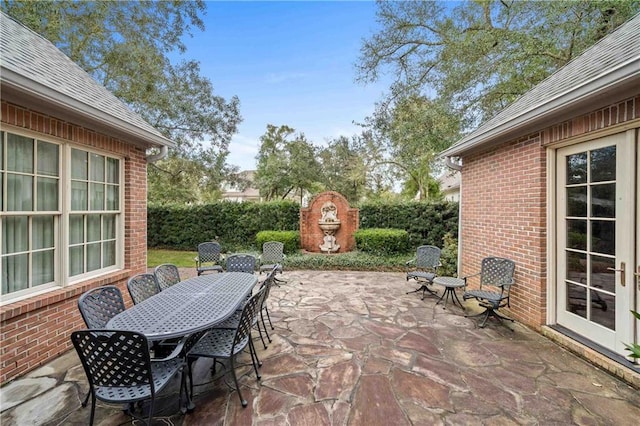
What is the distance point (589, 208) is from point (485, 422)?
2744 millimetres

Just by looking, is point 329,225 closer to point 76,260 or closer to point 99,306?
point 76,260

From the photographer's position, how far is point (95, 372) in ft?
6.34

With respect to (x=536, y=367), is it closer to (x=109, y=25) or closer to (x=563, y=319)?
(x=563, y=319)

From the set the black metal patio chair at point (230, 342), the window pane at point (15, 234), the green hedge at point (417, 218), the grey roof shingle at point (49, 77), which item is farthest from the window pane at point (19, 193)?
the green hedge at point (417, 218)

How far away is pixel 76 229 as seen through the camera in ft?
11.9

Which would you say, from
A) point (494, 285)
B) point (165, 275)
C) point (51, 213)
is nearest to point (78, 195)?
point (51, 213)

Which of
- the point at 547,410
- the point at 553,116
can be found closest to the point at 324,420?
the point at 547,410

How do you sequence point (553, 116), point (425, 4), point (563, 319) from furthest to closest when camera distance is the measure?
point (425, 4) → point (563, 319) → point (553, 116)

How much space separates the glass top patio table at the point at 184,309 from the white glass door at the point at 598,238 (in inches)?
159

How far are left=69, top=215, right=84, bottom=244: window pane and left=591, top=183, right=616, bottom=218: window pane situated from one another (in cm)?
643

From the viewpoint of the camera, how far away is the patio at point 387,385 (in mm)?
2197

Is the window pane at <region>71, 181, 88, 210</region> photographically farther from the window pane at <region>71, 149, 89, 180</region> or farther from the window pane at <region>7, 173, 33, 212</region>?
the window pane at <region>7, 173, 33, 212</region>

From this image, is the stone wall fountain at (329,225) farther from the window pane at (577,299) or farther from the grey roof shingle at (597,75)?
the window pane at (577,299)

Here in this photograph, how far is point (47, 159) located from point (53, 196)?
0.44 meters
